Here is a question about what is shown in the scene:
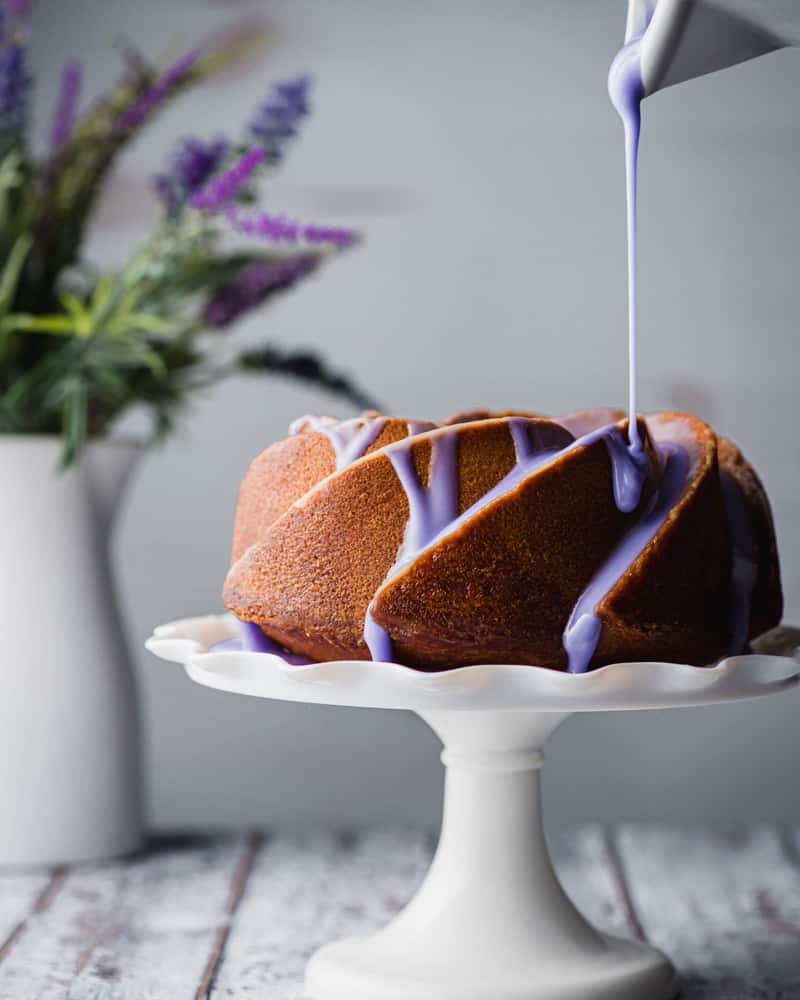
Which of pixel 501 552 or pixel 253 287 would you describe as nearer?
pixel 501 552

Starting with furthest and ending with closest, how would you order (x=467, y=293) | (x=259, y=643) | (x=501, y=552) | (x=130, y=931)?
(x=467, y=293)
(x=130, y=931)
(x=259, y=643)
(x=501, y=552)

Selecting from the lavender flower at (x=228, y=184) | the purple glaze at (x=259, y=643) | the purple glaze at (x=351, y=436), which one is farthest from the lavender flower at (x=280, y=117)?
the purple glaze at (x=259, y=643)

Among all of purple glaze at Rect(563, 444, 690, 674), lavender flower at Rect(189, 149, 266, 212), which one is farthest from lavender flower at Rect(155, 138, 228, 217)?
purple glaze at Rect(563, 444, 690, 674)

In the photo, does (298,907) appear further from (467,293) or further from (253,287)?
(467,293)

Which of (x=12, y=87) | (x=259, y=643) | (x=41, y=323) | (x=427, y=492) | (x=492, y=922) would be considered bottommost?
(x=492, y=922)

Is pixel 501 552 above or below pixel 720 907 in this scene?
above

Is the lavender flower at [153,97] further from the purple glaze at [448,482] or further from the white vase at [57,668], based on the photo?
the purple glaze at [448,482]

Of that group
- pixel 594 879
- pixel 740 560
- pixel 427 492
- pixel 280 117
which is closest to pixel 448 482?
pixel 427 492
